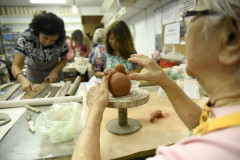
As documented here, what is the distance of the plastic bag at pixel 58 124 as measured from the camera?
102 centimetres

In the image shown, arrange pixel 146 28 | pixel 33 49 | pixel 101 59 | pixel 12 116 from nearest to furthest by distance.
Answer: pixel 12 116 → pixel 33 49 → pixel 101 59 → pixel 146 28

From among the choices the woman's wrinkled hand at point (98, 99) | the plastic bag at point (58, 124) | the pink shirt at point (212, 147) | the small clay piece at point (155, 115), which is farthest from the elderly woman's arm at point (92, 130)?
the small clay piece at point (155, 115)

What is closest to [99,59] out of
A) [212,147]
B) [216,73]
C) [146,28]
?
[146,28]

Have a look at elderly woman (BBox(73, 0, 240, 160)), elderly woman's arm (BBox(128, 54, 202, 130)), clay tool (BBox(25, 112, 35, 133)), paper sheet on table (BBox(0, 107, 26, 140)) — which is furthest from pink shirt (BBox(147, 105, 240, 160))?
paper sheet on table (BBox(0, 107, 26, 140))

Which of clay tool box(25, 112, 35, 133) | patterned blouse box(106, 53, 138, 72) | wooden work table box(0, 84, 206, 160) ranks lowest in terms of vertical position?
wooden work table box(0, 84, 206, 160)

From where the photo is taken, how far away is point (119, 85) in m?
1.14

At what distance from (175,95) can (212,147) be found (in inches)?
24.5

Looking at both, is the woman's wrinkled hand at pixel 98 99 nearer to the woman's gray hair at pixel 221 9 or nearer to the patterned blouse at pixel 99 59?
the woman's gray hair at pixel 221 9

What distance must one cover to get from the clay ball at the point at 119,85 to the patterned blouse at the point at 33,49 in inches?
67.3

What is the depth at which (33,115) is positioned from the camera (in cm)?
146

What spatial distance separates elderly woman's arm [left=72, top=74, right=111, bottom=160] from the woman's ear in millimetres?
628

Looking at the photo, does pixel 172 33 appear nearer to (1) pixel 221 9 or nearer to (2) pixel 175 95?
(2) pixel 175 95

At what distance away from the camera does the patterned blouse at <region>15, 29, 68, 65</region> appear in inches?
89.7

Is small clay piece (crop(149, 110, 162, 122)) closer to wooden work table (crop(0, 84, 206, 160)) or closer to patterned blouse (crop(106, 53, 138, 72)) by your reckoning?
wooden work table (crop(0, 84, 206, 160))
